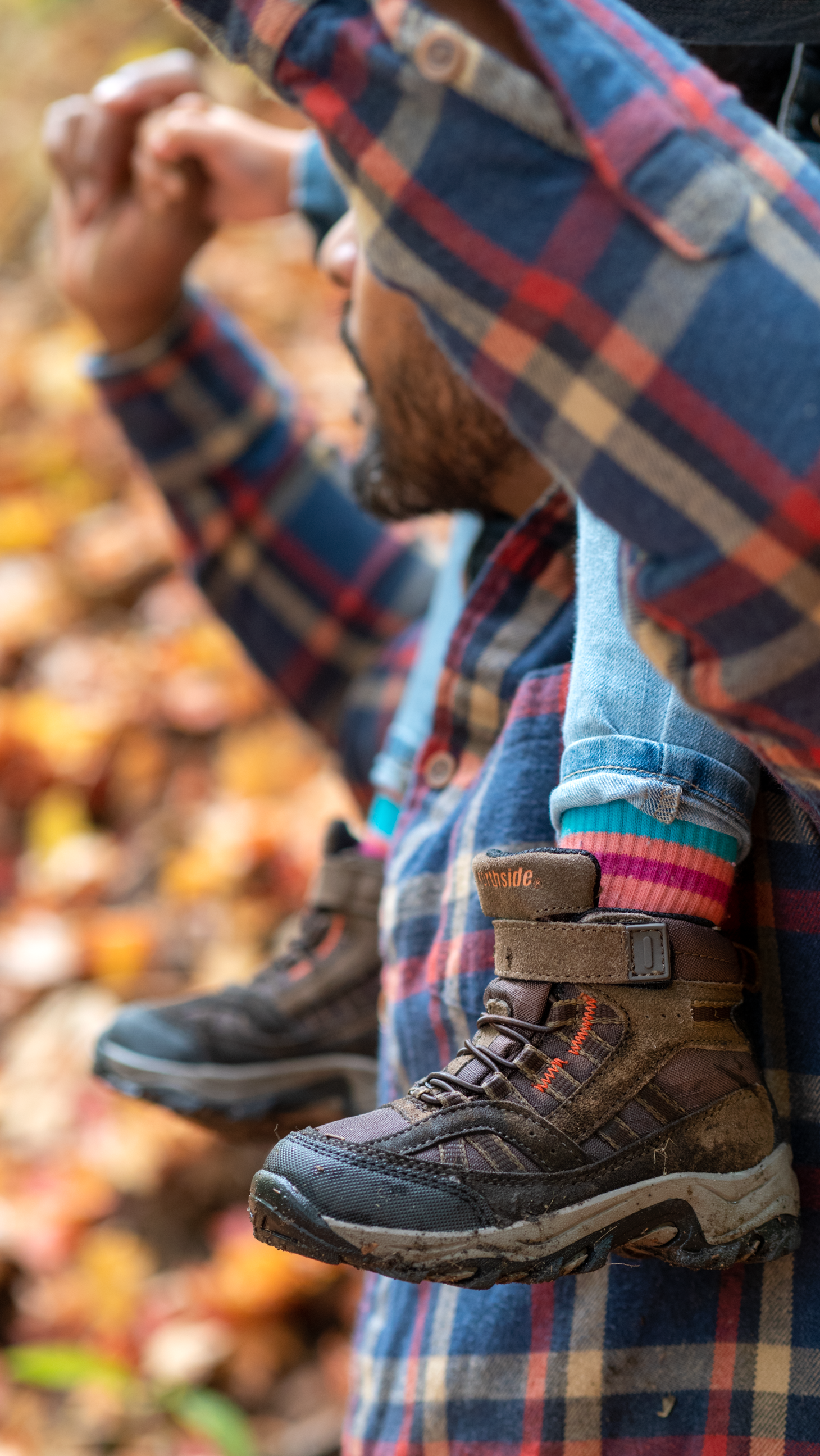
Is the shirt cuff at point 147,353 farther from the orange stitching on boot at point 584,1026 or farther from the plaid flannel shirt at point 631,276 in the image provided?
the orange stitching on boot at point 584,1026

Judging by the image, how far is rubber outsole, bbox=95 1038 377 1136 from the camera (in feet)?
4.38

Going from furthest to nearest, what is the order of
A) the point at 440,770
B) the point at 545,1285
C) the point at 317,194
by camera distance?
1. the point at 317,194
2. the point at 440,770
3. the point at 545,1285

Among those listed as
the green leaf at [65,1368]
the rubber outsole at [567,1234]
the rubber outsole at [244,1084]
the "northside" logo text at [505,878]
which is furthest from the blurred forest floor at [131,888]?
the rubber outsole at [567,1234]

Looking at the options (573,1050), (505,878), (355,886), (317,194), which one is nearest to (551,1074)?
(573,1050)

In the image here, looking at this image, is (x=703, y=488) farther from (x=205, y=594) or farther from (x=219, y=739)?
(x=219, y=739)

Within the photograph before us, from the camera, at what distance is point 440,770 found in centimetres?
113

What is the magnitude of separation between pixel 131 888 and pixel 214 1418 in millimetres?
1220

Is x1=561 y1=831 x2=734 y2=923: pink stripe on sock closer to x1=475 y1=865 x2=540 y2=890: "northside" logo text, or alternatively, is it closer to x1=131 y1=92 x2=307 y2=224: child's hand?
x1=475 y1=865 x2=540 y2=890: "northside" logo text

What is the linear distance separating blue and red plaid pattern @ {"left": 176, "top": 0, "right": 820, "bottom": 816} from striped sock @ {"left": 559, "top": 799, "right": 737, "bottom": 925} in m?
0.18

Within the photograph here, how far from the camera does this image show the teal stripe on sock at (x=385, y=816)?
1.33m

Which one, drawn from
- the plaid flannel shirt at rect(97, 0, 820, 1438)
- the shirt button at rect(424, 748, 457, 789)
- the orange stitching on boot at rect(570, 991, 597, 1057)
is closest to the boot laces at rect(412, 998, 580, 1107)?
the orange stitching on boot at rect(570, 991, 597, 1057)

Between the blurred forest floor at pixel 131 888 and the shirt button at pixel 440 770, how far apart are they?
2.81 feet

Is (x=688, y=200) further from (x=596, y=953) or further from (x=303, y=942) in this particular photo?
(x=303, y=942)

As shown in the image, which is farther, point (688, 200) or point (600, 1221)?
point (600, 1221)
